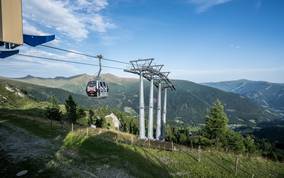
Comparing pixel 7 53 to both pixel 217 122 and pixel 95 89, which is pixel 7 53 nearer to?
pixel 95 89

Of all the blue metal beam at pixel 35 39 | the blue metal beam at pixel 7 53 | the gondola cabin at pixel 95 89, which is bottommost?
the gondola cabin at pixel 95 89

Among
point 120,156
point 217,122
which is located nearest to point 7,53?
point 120,156

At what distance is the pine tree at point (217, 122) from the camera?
81625mm

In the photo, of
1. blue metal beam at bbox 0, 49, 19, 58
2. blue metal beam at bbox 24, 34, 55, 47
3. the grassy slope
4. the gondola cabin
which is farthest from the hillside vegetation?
blue metal beam at bbox 24, 34, 55, 47

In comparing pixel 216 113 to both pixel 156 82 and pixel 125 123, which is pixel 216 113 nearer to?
pixel 156 82

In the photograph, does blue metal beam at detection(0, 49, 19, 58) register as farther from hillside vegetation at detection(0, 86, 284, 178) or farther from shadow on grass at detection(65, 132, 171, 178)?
shadow on grass at detection(65, 132, 171, 178)

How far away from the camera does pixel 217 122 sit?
8238cm

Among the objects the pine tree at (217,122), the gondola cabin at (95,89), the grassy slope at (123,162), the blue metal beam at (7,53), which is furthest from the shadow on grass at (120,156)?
the pine tree at (217,122)

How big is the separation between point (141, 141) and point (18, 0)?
42.4 m

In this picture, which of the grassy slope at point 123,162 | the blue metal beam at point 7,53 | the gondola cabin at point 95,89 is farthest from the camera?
the gondola cabin at point 95,89

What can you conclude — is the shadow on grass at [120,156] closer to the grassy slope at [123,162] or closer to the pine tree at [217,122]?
the grassy slope at [123,162]

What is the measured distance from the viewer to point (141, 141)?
47812mm

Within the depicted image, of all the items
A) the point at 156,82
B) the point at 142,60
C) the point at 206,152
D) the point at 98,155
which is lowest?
the point at 206,152

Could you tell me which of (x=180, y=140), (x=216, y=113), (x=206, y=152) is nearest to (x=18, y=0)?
(x=206, y=152)
